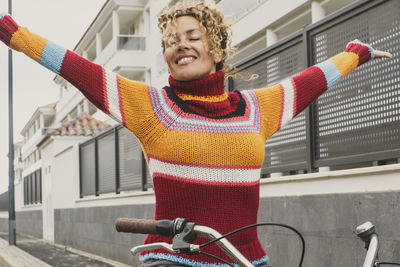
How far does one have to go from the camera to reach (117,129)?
12.8 meters

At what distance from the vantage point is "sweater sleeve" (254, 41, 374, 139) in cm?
277

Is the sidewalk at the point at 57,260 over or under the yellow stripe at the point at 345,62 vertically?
under

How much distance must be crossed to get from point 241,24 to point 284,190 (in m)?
13.7

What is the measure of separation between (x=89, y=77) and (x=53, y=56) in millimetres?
147

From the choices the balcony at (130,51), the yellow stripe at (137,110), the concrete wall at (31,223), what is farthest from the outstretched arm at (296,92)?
the balcony at (130,51)

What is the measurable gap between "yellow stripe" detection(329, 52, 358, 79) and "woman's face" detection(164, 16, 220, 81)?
0.74 meters

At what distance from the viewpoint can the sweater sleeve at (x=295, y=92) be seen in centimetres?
277

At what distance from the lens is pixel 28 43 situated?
8.14ft

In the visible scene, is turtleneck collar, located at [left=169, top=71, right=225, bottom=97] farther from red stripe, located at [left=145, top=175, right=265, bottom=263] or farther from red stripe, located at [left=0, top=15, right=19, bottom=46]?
red stripe, located at [left=0, top=15, right=19, bottom=46]

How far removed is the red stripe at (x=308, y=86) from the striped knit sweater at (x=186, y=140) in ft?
1.23

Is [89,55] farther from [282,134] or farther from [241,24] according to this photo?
[282,134]

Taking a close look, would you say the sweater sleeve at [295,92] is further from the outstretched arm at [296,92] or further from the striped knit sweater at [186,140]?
the striped knit sweater at [186,140]

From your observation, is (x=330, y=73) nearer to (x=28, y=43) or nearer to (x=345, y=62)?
(x=345, y=62)

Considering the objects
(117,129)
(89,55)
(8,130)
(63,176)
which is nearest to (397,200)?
(117,129)
